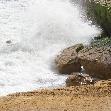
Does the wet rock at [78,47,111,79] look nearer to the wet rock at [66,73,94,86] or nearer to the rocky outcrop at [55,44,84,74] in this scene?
the rocky outcrop at [55,44,84,74]

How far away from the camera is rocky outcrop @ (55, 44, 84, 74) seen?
512 inches

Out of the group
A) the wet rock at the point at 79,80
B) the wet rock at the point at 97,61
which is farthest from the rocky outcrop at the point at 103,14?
the wet rock at the point at 79,80

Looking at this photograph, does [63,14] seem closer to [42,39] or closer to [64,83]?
[42,39]

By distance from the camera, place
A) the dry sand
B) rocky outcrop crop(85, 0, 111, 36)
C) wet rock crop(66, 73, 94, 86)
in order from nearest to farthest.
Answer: the dry sand → wet rock crop(66, 73, 94, 86) → rocky outcrop crop(85, 0, 111, 36)

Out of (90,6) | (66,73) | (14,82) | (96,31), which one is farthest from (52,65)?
(90,6)

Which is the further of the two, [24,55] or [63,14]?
[63,14]

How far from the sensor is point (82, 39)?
1598 cm

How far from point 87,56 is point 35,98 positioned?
400 cm

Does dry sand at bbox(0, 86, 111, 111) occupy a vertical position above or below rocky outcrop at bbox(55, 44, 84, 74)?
above

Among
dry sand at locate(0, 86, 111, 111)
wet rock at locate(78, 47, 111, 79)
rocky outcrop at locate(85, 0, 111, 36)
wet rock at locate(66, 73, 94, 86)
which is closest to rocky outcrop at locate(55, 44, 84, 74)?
wet rock at locate(78, 47, 111, 79)

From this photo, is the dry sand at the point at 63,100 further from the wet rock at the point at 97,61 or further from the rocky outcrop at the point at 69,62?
the rocky outcrop at the point at 69,62

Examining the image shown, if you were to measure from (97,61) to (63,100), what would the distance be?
12.0 feet

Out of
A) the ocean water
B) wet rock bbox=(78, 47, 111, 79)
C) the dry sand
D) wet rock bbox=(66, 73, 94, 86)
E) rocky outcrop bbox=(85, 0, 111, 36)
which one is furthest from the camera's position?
rocky outcrop bbox=(85, 0, 111, 36)

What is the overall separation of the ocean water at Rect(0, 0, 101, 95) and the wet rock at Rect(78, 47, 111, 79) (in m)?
0.81
